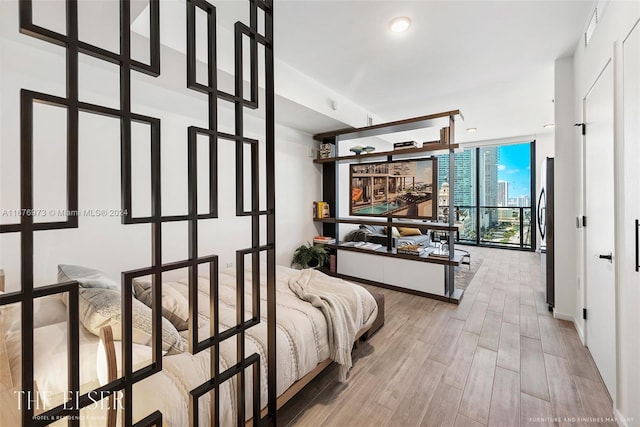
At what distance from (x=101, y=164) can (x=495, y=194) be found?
7.91 m

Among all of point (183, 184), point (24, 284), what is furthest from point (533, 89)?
point (24, 284)

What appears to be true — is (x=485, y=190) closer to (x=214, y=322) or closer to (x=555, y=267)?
(x=555, y=267)

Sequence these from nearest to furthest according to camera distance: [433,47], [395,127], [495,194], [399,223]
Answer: [433,47] < [399,223] < [395,127] < [495,194]

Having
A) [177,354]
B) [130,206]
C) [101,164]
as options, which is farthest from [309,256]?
[130,206]

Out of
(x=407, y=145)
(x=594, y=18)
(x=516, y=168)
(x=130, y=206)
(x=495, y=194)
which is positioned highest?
(x=594, y=18)

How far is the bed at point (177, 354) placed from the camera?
0.97m

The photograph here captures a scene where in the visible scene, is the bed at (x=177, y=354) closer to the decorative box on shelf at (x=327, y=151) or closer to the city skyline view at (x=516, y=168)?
the decorative box on shelf at (x=327, y=151)

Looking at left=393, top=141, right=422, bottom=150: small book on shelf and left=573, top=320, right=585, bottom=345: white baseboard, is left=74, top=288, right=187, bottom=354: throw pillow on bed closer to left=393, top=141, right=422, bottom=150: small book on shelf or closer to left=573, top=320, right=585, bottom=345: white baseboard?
left=573, top=320, right=585, bottom=345: white baseboard

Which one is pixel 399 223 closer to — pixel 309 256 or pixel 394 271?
pixel 394 271

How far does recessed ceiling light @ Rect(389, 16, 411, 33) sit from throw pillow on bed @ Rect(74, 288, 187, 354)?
2.68m

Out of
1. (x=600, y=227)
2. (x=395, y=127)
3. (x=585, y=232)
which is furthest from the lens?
(x=395, y=127)

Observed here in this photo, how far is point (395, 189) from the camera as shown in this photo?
394cm

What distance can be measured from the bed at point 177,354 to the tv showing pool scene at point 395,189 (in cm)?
200

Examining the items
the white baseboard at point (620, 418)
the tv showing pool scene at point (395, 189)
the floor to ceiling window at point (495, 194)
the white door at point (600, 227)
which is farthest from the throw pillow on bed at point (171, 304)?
the floor to ceiling window at point (495, 194)
